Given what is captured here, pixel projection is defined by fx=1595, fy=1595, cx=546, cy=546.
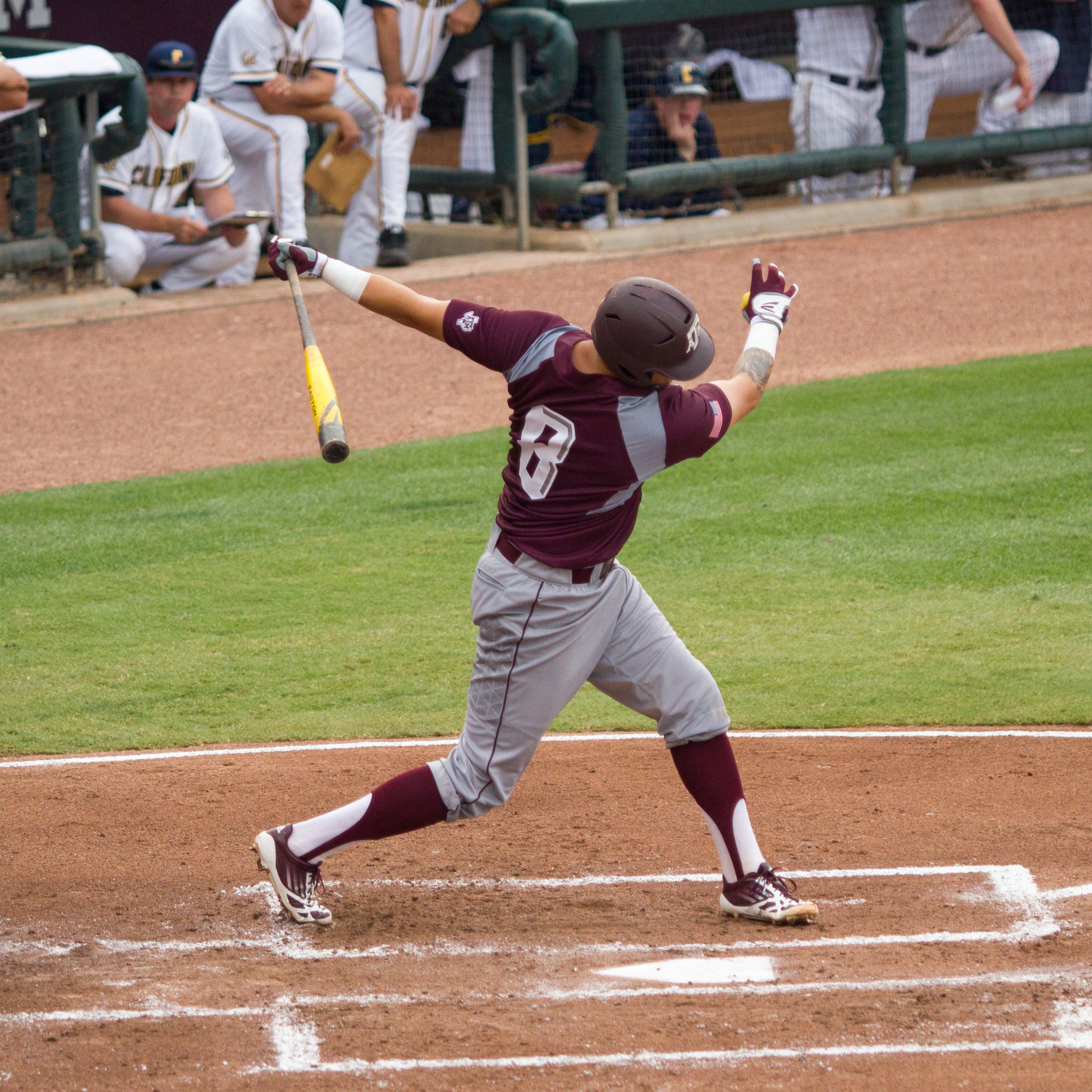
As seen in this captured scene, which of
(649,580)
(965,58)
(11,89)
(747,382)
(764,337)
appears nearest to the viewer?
(747,382)

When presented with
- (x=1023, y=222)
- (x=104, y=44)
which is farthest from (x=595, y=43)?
(x=104, y=44)

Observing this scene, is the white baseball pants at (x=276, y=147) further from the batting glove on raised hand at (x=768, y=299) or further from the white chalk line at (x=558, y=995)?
the white chalk line at (x=558, y=995)

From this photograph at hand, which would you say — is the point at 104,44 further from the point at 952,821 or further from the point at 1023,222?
the point at 952,821

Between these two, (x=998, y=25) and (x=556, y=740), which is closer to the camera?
(x=556, y=740)

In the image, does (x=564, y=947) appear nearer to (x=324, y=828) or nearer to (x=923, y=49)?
(x=324, y=828)

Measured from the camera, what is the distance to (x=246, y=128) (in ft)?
37.2

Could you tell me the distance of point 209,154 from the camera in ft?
36.3

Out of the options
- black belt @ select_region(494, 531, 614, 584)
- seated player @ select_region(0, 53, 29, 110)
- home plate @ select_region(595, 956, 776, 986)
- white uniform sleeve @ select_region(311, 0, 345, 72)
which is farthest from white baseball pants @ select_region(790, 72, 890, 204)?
home plate @ select_region(595, 956, 776, 986)

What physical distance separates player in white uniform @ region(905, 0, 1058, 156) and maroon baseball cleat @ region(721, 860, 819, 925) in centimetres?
1008

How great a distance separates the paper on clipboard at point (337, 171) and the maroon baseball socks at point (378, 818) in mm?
8649

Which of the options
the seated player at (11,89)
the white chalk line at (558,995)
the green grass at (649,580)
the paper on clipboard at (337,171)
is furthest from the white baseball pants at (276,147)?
the white chalk line at (558,995)

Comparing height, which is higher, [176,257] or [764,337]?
[764,337]

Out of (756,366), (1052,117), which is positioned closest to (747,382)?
(756,366)

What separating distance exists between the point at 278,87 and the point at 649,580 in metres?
6.19
